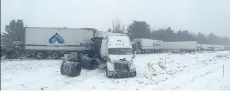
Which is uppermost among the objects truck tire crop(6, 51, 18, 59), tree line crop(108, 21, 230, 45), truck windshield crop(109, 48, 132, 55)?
tree line crop(108, 21, 230, 45)

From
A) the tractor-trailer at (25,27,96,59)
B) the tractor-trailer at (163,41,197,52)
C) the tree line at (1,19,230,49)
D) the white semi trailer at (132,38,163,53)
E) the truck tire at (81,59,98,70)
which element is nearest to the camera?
the truck tire at (81,59,98,70)

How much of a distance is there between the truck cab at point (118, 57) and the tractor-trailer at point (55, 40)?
Result: 10.9 m

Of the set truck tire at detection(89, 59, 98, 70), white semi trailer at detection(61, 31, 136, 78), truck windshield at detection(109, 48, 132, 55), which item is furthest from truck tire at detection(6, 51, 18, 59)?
truck windshield at detection(109, 48, 132, 55)

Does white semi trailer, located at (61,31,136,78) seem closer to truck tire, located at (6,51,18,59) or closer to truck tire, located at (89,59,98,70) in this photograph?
truck tire, located at (89,59,98,70)

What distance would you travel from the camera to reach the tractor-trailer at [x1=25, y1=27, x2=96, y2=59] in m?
36.6

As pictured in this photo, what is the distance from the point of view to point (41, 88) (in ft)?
54.6

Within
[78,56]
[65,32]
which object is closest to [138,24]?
[65,32]

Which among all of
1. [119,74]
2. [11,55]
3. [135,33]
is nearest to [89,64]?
[119,74]

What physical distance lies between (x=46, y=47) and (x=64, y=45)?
7.50 feet

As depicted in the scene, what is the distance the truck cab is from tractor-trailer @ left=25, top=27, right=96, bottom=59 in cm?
1094

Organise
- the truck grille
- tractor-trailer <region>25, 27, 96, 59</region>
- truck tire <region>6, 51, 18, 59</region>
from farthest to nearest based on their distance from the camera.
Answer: tractor-trailer <region>25, 27, 96, 59</region>
truck tire <region>6, 51, 18, 59</region>
the truck grille

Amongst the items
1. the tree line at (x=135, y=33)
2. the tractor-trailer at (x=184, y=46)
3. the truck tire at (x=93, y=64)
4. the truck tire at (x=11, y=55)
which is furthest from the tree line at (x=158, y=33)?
the truck tire at (x=93, y=64)

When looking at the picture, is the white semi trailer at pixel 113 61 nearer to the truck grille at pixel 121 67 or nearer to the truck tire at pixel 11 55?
the truck grille at pixel 121 67

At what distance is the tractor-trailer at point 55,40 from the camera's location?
3662cm
